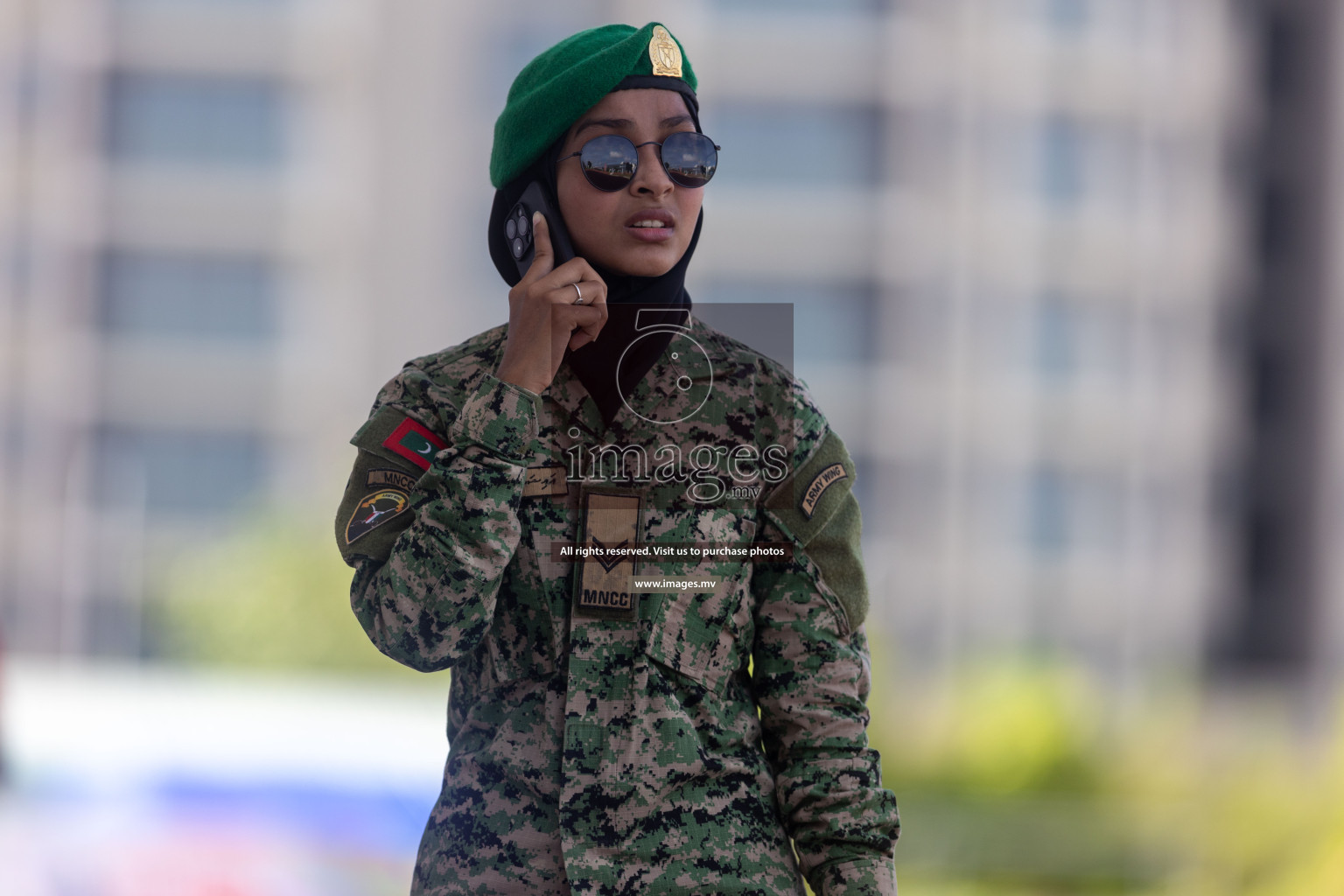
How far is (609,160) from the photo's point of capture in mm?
1831

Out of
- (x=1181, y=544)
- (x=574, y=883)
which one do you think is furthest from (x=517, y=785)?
(x=1181, y=544)

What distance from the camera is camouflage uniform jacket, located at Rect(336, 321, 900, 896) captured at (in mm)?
1706

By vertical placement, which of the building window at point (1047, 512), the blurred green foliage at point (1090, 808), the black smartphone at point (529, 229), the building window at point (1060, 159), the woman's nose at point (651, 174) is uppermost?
the building window at point (1060, 159)

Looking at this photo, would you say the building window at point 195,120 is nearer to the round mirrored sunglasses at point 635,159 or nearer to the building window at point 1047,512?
the building window at point 1047,512

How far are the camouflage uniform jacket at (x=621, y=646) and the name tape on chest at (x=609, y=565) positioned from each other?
1 centimetres

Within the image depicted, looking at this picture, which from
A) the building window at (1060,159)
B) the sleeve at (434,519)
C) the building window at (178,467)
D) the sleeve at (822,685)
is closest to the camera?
the sleeve at (434,519)

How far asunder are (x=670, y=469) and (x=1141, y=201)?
36.8m

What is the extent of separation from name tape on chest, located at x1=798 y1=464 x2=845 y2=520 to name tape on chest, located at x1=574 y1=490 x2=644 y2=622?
0.22m

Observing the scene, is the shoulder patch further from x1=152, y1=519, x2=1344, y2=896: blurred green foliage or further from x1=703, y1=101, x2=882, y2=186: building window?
x1=703, y1=101, x2=882, y2=186: building window

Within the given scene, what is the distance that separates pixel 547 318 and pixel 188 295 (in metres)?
33.8

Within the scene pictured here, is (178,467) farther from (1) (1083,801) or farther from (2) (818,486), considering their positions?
(2) (818,486)

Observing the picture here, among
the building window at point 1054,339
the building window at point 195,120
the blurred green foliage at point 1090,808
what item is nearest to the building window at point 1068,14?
the building window at point 1054,339

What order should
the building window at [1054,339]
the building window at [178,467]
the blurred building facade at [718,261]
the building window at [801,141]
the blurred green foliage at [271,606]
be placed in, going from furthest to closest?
the building window at [1054,339] → the building window at [801,141] → the blurred building facade at [718,261] → the building window at [178,467] → the blurred green foliage at [271,606]

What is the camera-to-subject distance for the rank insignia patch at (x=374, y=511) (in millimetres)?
1760
